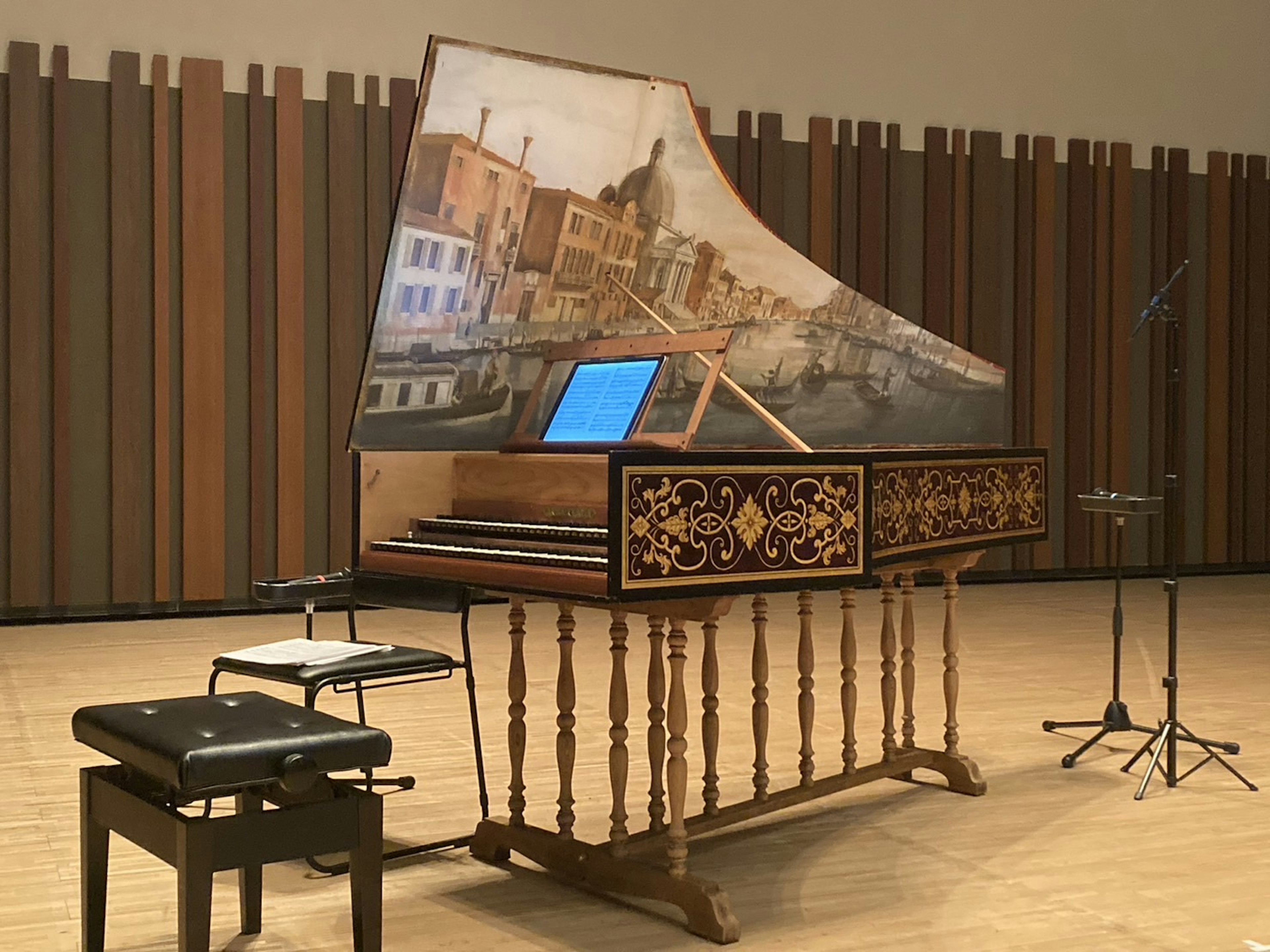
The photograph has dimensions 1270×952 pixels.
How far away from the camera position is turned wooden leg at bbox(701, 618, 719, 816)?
3035mm

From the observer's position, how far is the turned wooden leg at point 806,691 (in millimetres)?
3432

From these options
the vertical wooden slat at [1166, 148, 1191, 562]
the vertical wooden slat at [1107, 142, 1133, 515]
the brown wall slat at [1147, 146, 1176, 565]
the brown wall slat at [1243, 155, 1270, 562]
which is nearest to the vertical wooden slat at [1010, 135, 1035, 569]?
the vertical wooden slat at [1107, 142, 1133, 515]

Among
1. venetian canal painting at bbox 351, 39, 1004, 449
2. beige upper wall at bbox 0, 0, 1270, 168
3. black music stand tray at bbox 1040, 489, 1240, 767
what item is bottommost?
black music stand tray at bbox 1040, 489, 1240, 767

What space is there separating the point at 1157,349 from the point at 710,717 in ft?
23.5

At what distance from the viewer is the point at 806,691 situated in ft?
11.4

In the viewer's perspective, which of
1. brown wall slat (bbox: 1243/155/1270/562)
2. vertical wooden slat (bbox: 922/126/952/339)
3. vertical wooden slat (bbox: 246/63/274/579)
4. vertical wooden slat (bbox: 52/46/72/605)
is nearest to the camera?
vertical wooden slat (bbox: 52/46/72/605)

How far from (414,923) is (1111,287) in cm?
771

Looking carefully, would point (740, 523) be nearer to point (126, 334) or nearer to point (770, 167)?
point (126, 334)

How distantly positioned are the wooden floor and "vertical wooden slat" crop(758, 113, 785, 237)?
3311mm

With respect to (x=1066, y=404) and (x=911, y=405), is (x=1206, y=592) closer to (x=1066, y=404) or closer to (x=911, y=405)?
(x=1066, y=404)

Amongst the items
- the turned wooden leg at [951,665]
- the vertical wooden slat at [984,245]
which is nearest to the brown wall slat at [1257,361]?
the vertical wooden slat at [984,245]

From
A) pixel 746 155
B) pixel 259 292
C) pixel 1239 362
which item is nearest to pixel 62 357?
pixel 259 292

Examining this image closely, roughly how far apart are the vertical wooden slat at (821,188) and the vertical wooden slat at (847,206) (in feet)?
0.31

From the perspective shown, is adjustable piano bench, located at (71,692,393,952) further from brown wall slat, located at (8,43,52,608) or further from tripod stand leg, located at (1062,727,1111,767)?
brown wall slat, located at (8,43,52,608)
